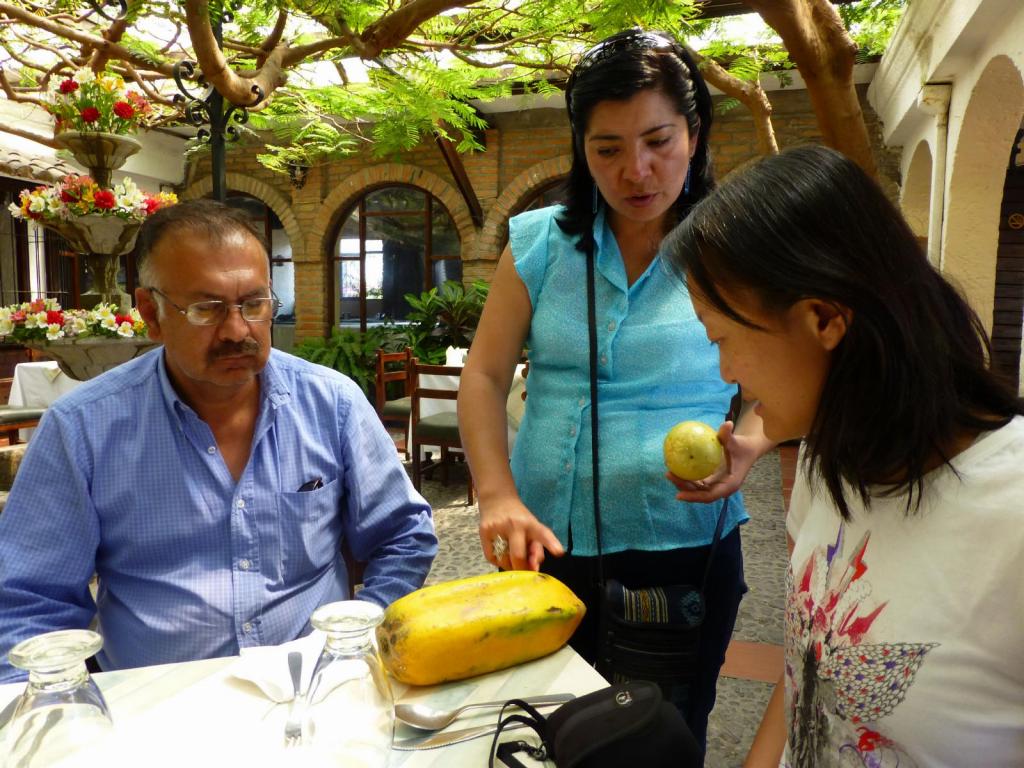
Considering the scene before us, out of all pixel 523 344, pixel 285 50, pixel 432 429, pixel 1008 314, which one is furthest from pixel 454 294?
pixel 523 344

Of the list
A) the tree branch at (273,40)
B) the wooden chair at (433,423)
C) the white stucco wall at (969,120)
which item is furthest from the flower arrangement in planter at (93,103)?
the white stucco wall at (969,120)

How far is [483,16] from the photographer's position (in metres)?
5.83

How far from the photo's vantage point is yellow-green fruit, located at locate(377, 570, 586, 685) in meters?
1.06

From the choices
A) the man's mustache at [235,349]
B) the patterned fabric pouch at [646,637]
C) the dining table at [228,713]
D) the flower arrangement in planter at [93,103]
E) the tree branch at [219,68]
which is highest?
the tree branch at [219,68]

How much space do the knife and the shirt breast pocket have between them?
0.80 m

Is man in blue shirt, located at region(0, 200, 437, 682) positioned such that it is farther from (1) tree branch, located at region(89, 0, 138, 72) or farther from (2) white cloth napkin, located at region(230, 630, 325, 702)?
(1) tree branch, located at region(89, 0, 138, 72)

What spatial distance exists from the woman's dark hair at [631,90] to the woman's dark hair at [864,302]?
23.9 inches

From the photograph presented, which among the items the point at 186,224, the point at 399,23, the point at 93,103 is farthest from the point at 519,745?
the point at 399,23

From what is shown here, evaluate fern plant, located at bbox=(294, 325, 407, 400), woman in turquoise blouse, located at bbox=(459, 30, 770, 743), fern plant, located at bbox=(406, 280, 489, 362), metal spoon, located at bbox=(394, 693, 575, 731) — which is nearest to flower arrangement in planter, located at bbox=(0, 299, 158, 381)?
woman in turquoise blouse, located at bbox=(459, 30, 770, 743)

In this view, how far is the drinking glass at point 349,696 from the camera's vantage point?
78 centimetres

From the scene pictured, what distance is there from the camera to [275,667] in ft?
3.72

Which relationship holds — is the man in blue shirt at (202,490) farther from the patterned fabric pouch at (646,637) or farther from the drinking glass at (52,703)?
the drinking glass at (52,703)

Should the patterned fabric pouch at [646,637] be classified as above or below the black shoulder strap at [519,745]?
below

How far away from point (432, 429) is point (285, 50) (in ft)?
9.73
